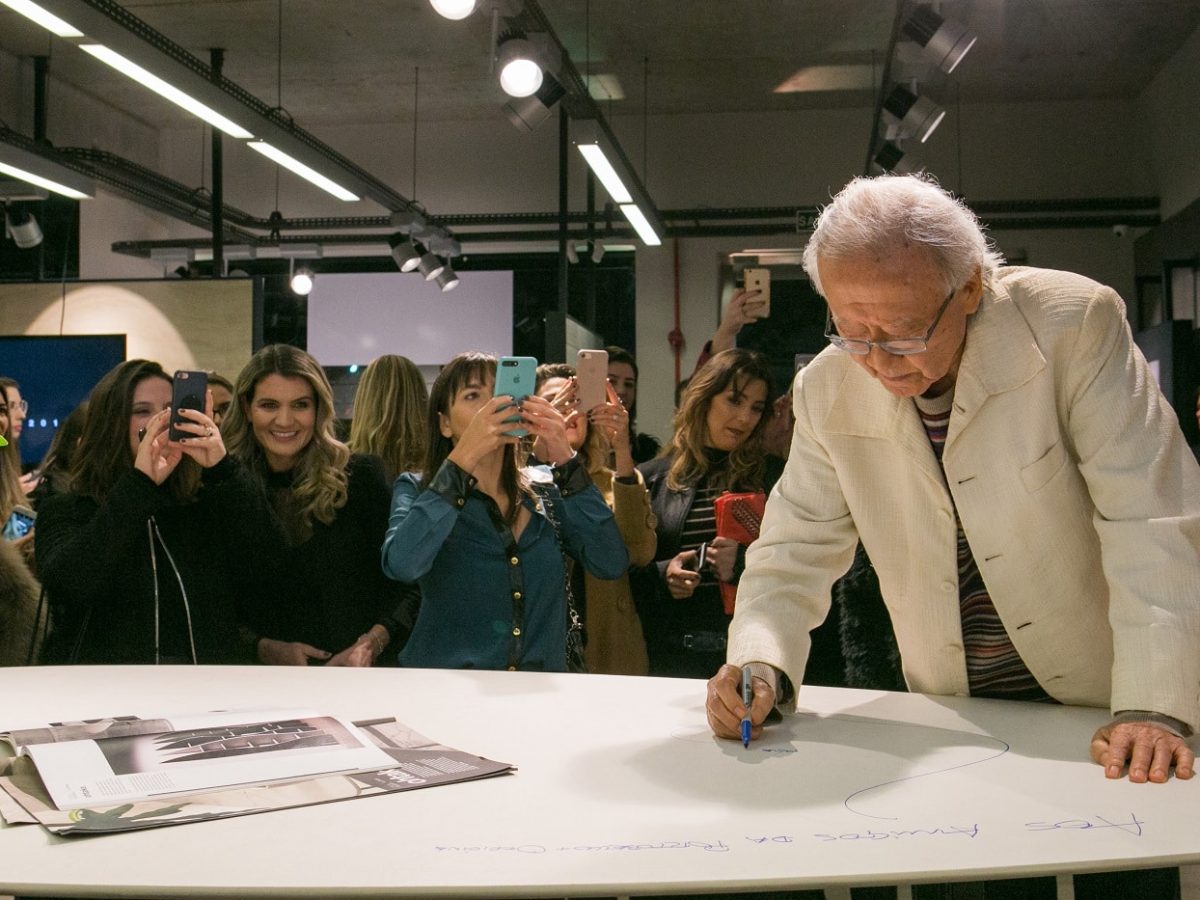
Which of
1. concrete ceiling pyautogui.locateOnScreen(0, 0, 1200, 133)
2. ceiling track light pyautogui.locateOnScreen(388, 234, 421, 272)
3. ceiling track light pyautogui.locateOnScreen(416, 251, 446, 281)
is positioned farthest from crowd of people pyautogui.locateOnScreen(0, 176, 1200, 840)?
ceiling track light pyautogui.locateOnScreen(416, 251, 446, 281)

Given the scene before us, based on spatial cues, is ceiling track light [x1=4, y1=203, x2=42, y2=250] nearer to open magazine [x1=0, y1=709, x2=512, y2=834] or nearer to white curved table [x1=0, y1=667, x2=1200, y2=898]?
white curved table [x1=0, y1=667, x2=1200, y2=898]

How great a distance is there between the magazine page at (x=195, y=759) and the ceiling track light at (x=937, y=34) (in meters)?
4.56

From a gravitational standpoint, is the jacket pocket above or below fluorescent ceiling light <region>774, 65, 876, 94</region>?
below

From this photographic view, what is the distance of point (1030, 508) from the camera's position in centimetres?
151

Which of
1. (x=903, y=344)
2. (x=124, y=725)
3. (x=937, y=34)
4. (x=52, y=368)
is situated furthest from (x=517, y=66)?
(x=52, y=368)

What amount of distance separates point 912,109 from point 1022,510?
492cm

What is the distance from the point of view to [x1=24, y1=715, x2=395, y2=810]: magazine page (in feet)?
3.98

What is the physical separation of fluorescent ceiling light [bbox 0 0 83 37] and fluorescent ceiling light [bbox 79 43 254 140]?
0.13m

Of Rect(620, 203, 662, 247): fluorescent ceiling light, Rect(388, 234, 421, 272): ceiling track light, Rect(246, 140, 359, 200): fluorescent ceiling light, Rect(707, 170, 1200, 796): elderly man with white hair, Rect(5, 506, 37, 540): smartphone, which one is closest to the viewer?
Rect(707, 170, 1200, 796): elderly man with white hair

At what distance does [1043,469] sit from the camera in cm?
150

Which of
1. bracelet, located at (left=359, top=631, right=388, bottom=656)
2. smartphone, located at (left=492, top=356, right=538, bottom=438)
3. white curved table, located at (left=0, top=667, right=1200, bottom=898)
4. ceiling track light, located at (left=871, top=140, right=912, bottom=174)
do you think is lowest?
bracelet, located at (left=359, top=631, right=388, bottom=656)

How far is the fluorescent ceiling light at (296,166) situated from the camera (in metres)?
5.51

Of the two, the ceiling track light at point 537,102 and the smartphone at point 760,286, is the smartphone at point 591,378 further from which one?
the ceiling track light at point 537,102

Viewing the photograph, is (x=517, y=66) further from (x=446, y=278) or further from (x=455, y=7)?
(x=446, y=278)
